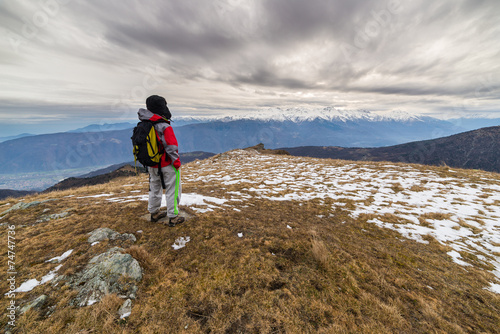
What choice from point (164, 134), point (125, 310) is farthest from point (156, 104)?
point (125, 310)

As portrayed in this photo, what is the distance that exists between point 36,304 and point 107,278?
0.95 metres

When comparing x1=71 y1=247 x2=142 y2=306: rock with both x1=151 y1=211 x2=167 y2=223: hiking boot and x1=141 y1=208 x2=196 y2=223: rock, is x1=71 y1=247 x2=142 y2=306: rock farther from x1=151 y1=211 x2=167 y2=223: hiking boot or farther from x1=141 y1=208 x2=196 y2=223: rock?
x1=141 y1=208 x2=196 y2=223: rock

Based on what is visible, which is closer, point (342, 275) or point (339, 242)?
point (342, 275)

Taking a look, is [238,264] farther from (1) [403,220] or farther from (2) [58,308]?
(1) [403,220]

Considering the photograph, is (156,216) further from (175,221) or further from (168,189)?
(168,189)

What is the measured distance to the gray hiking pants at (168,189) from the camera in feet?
20.3

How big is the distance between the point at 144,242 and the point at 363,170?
1884 centimetres

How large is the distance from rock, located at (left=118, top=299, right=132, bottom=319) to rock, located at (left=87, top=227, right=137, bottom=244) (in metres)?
2.15

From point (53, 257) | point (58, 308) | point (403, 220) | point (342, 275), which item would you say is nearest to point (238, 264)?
point (342, 275)

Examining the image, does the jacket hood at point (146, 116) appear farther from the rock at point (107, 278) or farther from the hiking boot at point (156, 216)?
the rock at point (107, 278)

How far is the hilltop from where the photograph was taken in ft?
10.4

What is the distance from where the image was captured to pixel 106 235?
5.12 metres

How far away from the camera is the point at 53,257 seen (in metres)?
4.34

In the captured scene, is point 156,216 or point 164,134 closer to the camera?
point 164,134
